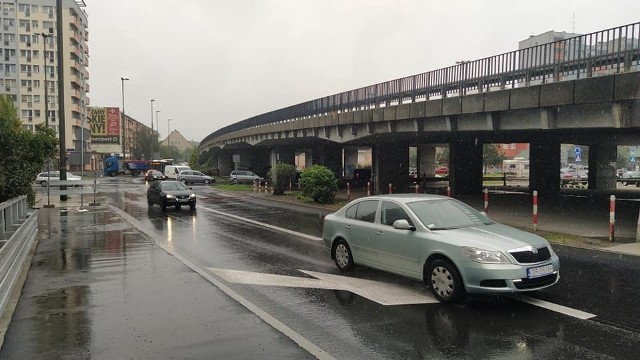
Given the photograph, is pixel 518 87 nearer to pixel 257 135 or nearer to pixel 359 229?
pixel 359 229

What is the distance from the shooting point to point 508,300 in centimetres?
689

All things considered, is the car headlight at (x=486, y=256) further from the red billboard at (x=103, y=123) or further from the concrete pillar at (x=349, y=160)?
the red billboard at (x=103, y=123)

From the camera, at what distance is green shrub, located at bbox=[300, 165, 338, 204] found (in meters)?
23.8

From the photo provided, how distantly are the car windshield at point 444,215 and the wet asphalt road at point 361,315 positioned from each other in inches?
42.4

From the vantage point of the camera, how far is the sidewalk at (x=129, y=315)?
202 inches

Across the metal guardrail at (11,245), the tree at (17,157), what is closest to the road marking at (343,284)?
the metal guardrail at (11,245)

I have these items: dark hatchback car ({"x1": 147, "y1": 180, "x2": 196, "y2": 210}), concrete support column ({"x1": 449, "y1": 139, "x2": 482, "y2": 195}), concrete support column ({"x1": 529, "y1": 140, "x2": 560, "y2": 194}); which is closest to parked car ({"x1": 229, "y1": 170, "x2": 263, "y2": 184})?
concrete support column ({"x1": 449, "y1": 139, "x2": 482, "y2": 195})

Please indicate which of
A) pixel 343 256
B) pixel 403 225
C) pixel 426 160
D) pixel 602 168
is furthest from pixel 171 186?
pixel 602 168

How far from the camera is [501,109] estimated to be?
Result: 16.0 meters

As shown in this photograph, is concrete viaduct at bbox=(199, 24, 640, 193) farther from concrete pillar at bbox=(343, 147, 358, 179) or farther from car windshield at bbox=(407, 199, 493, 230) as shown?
concrete pillar at bbox=(343, 147, 358, 179)

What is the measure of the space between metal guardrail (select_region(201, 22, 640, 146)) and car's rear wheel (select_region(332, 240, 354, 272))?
901cm

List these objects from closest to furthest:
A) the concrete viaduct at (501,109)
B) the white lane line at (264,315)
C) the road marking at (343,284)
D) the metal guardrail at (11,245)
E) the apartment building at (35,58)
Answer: the white lane line at (264,315) → the metal guardrail at (11,245) → the road marking at (343,284) → the concrete viaduct at (501,109) → the apartment building at (35,58)

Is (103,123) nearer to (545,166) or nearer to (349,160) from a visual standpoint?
A: (349,160)

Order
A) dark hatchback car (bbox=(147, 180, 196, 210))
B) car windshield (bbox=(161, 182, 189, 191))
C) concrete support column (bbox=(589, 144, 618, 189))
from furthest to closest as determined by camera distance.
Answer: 1. concrete support column (bbox=(589, 144, 618, 189))
2. car windshield (bbox=(161, 182, 189, 191))
3. dark hatchback car (bbox=(147, 180, 196, 210))
